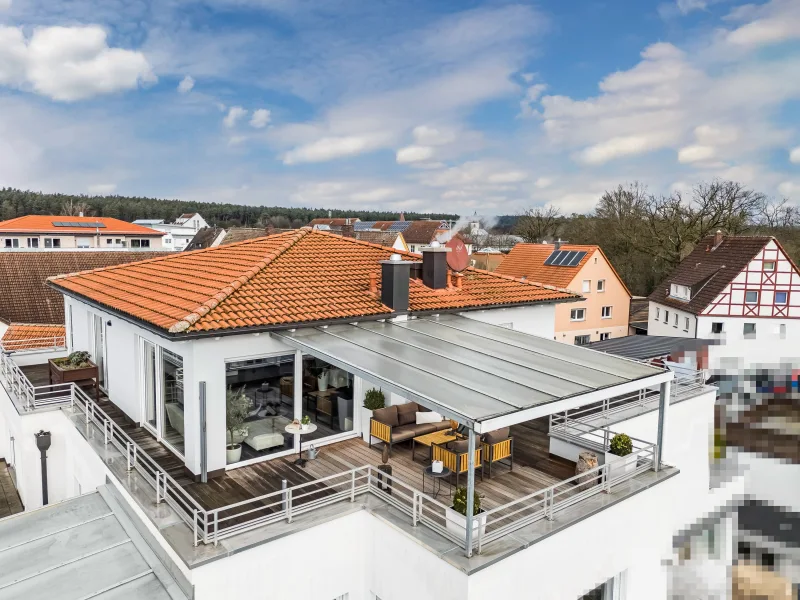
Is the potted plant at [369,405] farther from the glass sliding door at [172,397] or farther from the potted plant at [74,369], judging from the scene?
the potted plant at [74,369]

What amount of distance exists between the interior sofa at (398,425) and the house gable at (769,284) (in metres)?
27.2

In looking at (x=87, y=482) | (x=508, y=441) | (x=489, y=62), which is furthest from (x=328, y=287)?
(x=489, y=62)

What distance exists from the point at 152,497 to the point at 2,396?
31.2 feet

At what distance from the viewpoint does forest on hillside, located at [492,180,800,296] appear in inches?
1609

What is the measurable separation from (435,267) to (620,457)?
571 cm

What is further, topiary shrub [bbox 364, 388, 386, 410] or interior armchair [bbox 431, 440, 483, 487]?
topiary shrub [bbox 364, 388, 386, 410]

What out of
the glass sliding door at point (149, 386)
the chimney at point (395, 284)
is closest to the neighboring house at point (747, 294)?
the chimney at point (395, 284)

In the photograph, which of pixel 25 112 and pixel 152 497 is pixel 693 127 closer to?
pixel 152 497

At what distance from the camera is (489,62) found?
68.2 feet

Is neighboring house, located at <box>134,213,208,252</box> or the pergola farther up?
neighboring house, located at <box>134,213,208,252</box>

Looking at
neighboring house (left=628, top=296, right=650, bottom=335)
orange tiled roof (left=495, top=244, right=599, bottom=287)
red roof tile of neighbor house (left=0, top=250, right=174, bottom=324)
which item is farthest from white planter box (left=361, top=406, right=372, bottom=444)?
neighboring house (left=628, top=296, right=650, bottom=335)

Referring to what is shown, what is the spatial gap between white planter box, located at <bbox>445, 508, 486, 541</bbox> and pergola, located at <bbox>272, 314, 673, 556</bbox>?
0.21m

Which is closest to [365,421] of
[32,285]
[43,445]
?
[43,445]

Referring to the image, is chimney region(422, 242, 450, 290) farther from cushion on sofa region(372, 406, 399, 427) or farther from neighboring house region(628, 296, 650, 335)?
neighboring house region(628, 296, 650, 335)
